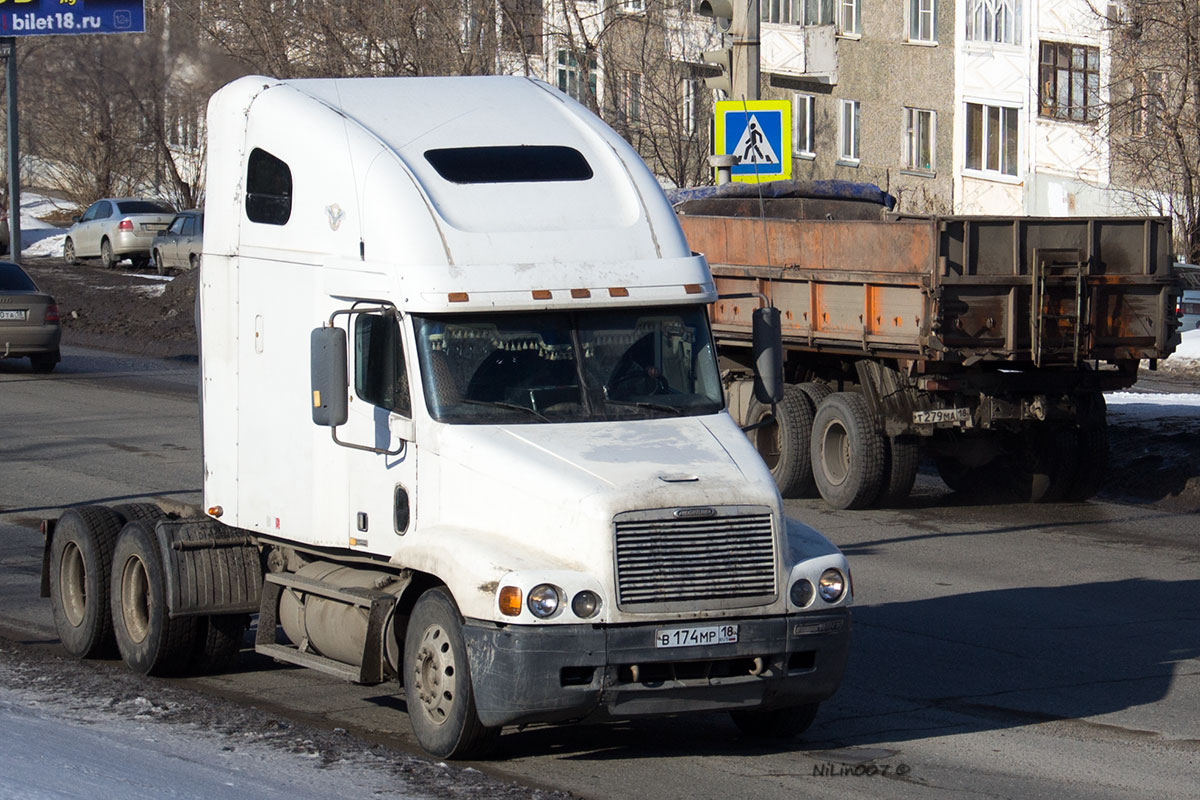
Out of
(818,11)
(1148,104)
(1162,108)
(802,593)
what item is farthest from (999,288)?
(818,11)

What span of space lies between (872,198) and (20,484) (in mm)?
9325

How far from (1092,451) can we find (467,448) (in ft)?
30.0

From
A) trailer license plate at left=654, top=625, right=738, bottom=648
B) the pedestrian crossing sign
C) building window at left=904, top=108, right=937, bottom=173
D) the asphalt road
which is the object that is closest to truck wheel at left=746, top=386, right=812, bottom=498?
the asphalt road

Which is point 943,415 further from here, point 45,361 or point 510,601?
point 45,361

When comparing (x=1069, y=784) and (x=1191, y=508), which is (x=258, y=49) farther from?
(x=1069, y=784)

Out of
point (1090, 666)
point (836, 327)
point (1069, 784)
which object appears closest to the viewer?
Result: point (1069, 784)

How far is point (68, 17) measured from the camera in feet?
97.3

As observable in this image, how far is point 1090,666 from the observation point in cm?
947

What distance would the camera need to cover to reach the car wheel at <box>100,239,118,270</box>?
42.4m

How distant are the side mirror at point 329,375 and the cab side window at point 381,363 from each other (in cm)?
18

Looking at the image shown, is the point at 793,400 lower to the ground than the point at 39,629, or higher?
higher

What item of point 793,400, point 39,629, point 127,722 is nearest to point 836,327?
point 793,400

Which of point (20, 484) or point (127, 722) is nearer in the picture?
point (127, 722)

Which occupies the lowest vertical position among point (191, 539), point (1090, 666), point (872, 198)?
point (1090, 666)
